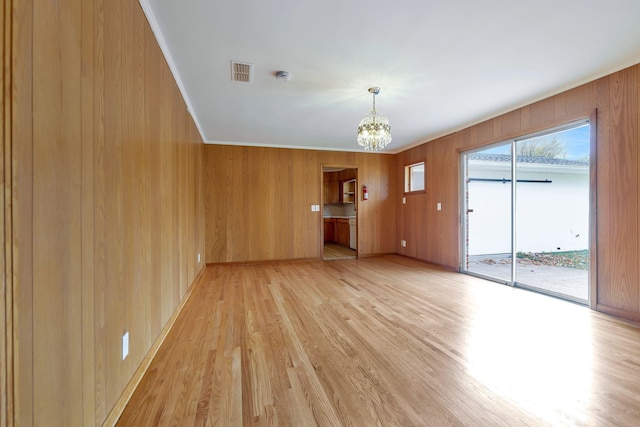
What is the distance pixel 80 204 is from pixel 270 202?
445 centimetres

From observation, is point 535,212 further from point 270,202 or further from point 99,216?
point 99,216

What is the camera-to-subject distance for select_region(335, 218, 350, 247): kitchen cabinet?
749cm

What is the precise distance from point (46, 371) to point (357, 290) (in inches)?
122

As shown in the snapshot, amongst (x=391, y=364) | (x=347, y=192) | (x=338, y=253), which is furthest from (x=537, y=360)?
(x=347, y=192)

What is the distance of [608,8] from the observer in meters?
1.83

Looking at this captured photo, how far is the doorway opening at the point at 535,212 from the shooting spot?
3188 millimetres

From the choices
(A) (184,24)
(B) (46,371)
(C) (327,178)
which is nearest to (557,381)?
(B) (46,371)

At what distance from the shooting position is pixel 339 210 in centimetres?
855

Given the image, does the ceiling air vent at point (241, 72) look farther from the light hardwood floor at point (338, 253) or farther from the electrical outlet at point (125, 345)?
the light hardwood floor at point (338, 253)

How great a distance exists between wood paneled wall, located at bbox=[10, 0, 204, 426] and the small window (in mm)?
5026

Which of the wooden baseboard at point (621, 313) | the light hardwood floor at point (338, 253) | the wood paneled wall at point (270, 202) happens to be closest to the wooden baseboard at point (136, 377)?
the wood paneled wall at point (270, 202)

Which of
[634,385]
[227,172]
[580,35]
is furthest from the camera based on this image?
[227,172]

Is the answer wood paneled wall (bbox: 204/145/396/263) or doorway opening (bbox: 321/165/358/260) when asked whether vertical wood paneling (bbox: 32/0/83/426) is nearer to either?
wood paneled wall (bbox: 204/145/396/263)

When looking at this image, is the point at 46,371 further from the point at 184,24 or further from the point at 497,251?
the point at 497,251
